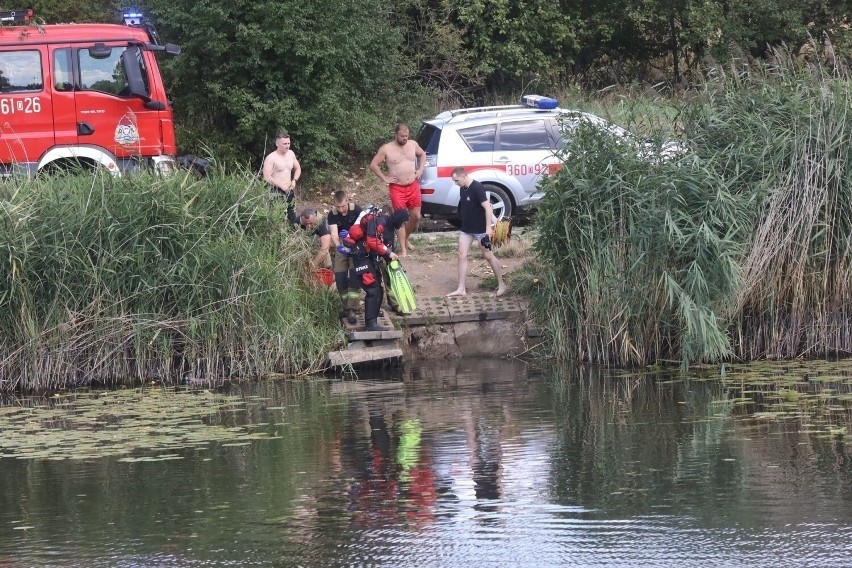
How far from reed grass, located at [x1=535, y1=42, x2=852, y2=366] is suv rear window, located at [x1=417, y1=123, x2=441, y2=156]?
4.25 metres

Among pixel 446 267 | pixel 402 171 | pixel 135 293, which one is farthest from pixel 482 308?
pixel 135 293

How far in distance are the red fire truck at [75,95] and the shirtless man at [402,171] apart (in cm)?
276

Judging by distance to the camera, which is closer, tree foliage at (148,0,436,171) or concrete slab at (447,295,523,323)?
concrete slab at (447,295,523,323)

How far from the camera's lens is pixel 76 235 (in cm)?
1274

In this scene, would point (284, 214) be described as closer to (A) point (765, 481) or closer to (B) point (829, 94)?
(B) point (829, 94)

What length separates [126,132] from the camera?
15125 mm

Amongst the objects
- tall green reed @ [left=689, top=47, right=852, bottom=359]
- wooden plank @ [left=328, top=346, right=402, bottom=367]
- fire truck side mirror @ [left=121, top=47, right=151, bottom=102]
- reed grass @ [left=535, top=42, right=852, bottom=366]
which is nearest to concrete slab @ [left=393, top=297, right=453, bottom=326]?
wooden plank @ [left=328, top=346, right=402, bottom=367]

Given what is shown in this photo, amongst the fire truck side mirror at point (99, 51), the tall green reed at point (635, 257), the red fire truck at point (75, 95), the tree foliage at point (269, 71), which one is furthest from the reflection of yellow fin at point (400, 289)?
the tree foliage at point (269, 71)

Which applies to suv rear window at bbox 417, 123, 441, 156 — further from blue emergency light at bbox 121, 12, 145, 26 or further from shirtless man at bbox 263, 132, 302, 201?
blue emergency light at bbox 121, 12, 145, 26

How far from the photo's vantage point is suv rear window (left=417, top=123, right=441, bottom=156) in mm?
17188

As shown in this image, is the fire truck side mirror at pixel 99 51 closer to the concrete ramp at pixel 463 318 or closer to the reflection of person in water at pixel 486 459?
the concrete ramp at pixel 463 318

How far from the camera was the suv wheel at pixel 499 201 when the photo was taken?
1720 cm

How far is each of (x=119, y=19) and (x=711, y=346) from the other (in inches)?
531

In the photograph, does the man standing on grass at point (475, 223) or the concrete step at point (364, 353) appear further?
the man standing on grass at point (475, 223)
